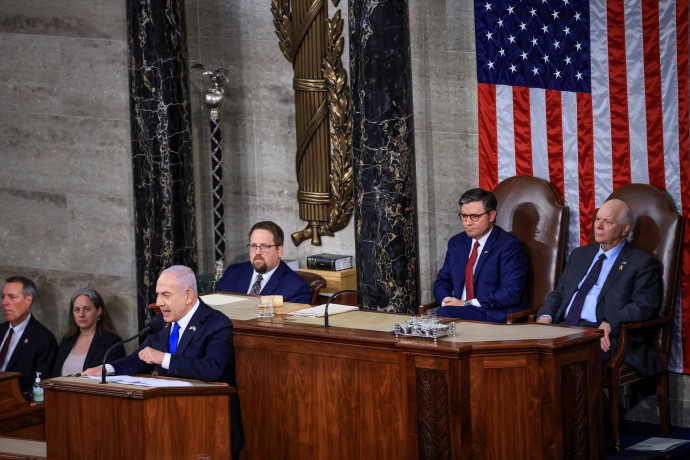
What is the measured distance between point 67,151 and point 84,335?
2.42 meters

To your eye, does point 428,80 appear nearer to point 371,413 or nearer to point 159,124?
point 159,124

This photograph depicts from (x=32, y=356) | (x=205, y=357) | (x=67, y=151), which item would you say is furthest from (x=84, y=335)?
(x=205, y=357)

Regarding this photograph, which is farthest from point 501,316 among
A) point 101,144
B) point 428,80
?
point 101,144

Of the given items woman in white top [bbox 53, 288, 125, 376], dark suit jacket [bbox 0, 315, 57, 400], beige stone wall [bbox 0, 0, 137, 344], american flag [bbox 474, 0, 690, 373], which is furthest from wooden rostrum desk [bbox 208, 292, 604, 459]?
beige stone wall [bbox 0, 0, 137, 344]

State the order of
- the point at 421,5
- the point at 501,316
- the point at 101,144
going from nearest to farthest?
the point at 501,316
the point at 421,5
the point at 101,144

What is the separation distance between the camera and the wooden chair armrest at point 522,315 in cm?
715

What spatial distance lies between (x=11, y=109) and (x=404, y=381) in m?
6.38

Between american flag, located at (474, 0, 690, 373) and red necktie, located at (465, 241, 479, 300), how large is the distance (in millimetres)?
956

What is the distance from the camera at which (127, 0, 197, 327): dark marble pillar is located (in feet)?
29.5

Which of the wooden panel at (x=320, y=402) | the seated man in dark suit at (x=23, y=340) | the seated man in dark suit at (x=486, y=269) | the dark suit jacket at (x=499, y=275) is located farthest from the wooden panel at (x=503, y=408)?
the seated man in dark suit at (x=23, y=340)

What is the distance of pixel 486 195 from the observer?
741 cm

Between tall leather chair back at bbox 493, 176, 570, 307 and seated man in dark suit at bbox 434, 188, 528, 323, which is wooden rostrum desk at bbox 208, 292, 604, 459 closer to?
seated man in dark suit at bbox 434, 188, 528, 323

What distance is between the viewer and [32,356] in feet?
27.4

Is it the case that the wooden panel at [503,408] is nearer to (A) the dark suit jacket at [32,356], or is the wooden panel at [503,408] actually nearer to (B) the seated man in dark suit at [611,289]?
(B) the seated man in dark suit at [611,289]
